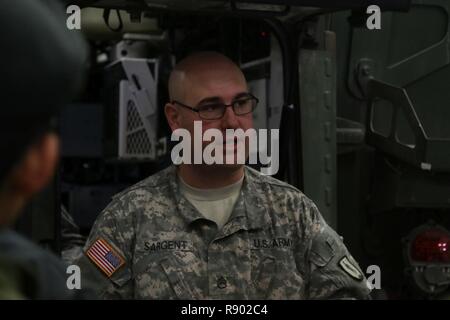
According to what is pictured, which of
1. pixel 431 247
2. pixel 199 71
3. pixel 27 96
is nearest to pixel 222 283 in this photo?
pixel 199 71

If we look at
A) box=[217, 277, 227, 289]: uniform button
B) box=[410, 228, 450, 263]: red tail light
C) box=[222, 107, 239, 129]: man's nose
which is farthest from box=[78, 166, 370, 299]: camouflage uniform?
box=[410, 228, 450, 263]: red tail light

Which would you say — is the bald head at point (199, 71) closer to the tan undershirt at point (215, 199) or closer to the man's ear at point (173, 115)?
the man's ear at point (173, 115)

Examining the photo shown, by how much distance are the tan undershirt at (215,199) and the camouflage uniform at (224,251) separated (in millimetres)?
21

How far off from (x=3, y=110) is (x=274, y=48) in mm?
2607

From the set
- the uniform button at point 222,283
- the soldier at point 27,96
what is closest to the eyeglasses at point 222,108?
the uniform button at point 222,283

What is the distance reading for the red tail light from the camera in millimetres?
4027

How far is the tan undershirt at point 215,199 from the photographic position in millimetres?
2785

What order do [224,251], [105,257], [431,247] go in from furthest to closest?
[431,247]
[224,251]
[105,257]

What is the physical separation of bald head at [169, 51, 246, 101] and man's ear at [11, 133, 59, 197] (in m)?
1.74

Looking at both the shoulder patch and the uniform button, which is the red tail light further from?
the uniform button

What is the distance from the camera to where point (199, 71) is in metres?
2.87

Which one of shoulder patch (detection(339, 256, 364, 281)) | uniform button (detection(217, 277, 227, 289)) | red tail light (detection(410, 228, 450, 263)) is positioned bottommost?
red tail light (detection(410, 228, 450, 263))

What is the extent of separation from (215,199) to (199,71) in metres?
0.35

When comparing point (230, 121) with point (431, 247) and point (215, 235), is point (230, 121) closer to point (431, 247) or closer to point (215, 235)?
point (215, 235)
